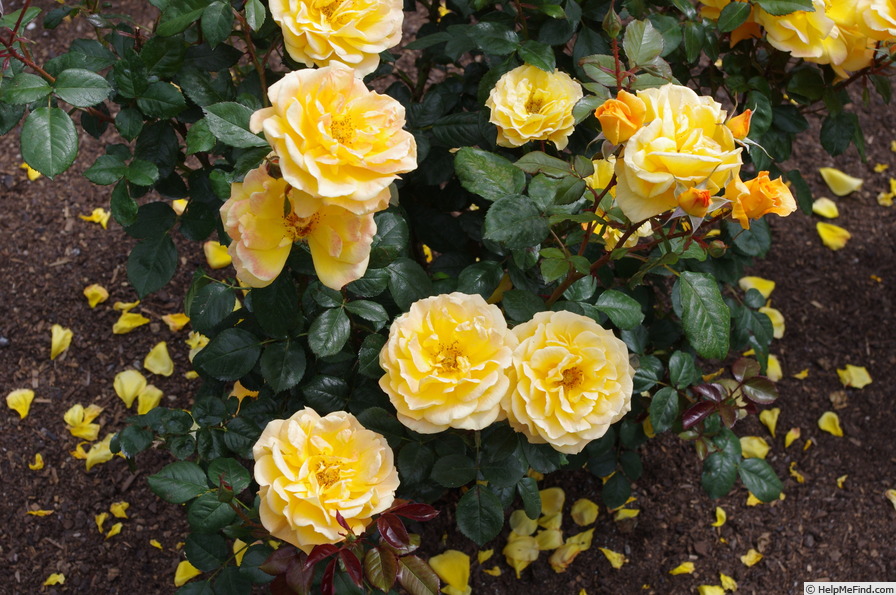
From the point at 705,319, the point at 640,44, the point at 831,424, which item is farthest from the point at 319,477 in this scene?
the point at 831,424

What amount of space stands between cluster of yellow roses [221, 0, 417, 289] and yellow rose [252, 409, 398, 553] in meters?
0.21

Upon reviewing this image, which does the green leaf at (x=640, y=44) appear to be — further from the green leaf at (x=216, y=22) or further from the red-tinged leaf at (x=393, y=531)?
the red-tinged leaf at (x=393, y=531)

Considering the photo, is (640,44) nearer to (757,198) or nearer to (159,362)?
(757,198)

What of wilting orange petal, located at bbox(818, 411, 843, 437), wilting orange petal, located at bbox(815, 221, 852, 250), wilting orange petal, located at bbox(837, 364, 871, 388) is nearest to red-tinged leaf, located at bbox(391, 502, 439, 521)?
wilting orange petal, located at bbox(818, 411, 843, 437)

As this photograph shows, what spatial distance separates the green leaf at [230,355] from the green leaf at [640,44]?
743mm

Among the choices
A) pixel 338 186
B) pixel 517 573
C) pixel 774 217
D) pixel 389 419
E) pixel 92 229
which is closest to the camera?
pixel 338 186

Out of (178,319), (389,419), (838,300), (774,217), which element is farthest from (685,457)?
(178,319)

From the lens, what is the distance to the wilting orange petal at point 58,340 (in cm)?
209

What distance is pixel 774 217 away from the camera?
2559 millimetres

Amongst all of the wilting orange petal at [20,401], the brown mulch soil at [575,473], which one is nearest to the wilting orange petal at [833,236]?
the brown mulch soil at [575,473]

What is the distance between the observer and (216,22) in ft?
3.78

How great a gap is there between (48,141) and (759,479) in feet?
4.71

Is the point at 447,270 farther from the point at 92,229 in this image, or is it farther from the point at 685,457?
the point at 92,229

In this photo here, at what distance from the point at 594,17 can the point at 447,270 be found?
54cm
